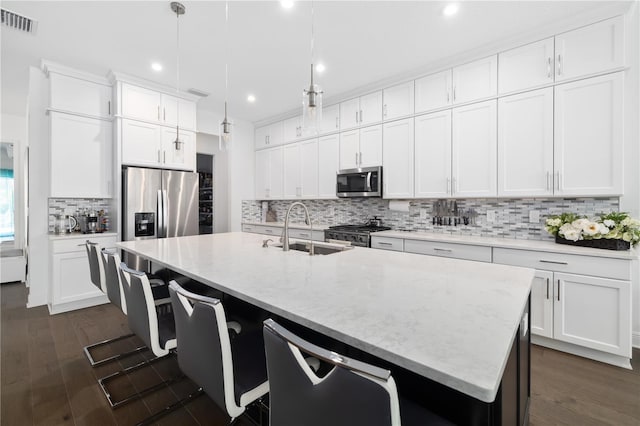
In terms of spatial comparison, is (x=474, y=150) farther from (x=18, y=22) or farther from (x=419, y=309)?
(x=18, y=22)

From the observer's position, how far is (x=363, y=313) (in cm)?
93

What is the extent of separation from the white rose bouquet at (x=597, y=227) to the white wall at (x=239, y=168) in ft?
15.3

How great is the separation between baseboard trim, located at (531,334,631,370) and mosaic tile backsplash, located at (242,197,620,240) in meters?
0.96

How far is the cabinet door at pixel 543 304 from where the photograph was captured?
7.96 ft

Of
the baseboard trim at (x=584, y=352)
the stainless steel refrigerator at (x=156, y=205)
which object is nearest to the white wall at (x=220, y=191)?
the stainless steel refrigerator at (x=156, y=205)

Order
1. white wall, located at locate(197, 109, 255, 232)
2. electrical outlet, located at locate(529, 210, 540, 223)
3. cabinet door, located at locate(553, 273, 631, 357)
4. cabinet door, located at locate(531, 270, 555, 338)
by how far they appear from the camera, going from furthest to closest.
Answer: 1. white wall, located at locate(197, 109, 255, 232)
2. electrical outlet, located at locate(529, 210, 540, 223)
3. cabinet door, located at locate(531, 270, 555, 338)
4. cabinet door, located at locate(553, 273, 631, 357)

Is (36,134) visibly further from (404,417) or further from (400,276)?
(404,417)

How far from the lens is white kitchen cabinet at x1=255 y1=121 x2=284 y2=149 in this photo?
5.27 metres

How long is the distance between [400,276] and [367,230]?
2389 millimetres

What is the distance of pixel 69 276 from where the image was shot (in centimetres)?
331

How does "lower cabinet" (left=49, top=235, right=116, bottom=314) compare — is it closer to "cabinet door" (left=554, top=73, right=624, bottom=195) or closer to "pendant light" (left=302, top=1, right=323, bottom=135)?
"pendant light" (left=302, top=1, right=323, bottom=135)

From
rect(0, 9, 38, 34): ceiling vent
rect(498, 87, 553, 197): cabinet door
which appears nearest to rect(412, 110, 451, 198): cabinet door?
rect(498, 87, 553, 197): cabinet door

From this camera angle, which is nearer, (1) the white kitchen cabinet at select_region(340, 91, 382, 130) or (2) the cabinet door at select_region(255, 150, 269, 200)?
(1) the white kitchen cabinet at select_region(340, 91, 382, 130)

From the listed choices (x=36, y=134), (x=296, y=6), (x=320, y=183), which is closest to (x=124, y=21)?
(x=296, y=6)
